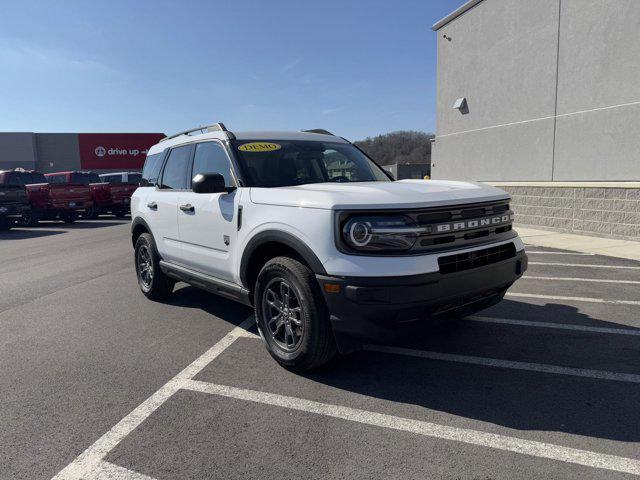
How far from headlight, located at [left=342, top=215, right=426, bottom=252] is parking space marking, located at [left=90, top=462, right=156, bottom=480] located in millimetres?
1828

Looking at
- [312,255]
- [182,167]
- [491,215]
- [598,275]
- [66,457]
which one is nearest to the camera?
[66,457]

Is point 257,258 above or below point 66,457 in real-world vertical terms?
above

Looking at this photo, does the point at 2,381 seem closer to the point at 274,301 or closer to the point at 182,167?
the point at 274,301

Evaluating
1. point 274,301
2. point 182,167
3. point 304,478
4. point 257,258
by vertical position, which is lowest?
point 304,478

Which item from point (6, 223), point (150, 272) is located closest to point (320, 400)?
point (150, 272)

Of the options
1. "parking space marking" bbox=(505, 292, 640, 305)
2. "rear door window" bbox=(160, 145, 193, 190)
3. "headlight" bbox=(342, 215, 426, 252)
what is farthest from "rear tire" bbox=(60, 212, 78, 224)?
"headlight" bbox=(342, 215, 426, 252)

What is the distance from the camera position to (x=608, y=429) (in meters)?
2.83

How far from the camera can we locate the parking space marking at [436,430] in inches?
100.0

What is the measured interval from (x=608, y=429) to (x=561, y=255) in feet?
22.1

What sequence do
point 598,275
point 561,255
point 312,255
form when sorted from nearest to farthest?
point 312,255
point 598,275
point 561,255

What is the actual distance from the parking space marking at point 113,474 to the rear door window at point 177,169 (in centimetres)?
315

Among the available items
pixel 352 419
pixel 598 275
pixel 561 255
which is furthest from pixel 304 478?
pixel 561 255

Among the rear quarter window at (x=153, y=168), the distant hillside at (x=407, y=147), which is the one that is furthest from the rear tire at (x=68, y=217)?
the distant hillside at (x=407, y=147)

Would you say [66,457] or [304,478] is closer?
[304,478]
